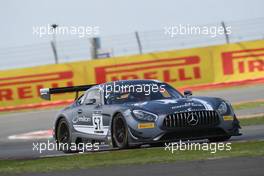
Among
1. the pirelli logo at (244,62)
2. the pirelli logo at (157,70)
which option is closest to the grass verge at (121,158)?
the pirelli logo at (157,70)

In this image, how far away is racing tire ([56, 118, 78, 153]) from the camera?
1479 cm

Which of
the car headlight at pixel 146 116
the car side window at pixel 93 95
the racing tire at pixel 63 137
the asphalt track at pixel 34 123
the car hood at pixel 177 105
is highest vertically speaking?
the car side window at pixel 93 95

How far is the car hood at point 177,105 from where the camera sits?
41.8ft

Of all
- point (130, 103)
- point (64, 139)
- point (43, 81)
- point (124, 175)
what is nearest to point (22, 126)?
point (43, 81)

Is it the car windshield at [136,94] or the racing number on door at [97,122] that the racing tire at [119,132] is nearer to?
the racing number on door at [97,122]

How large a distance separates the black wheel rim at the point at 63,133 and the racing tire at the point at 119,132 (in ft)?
6.38

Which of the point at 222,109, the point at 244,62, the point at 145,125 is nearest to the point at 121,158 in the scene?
the point at 145,125

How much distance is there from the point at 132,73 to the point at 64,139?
13.7m

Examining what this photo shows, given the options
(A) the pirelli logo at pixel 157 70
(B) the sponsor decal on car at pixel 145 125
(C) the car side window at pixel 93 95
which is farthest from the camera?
(A) the pirelli logo at pixel 157 70

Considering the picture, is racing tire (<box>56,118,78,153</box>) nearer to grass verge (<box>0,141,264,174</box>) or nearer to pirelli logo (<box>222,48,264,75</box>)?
grass verge (<box>0,141,264,174</box>)

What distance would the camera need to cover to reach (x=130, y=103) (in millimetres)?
13289

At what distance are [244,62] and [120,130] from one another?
15.9 metres

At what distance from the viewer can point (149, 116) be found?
12703mm

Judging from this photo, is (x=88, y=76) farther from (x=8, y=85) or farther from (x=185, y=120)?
(x=185, y=120)
